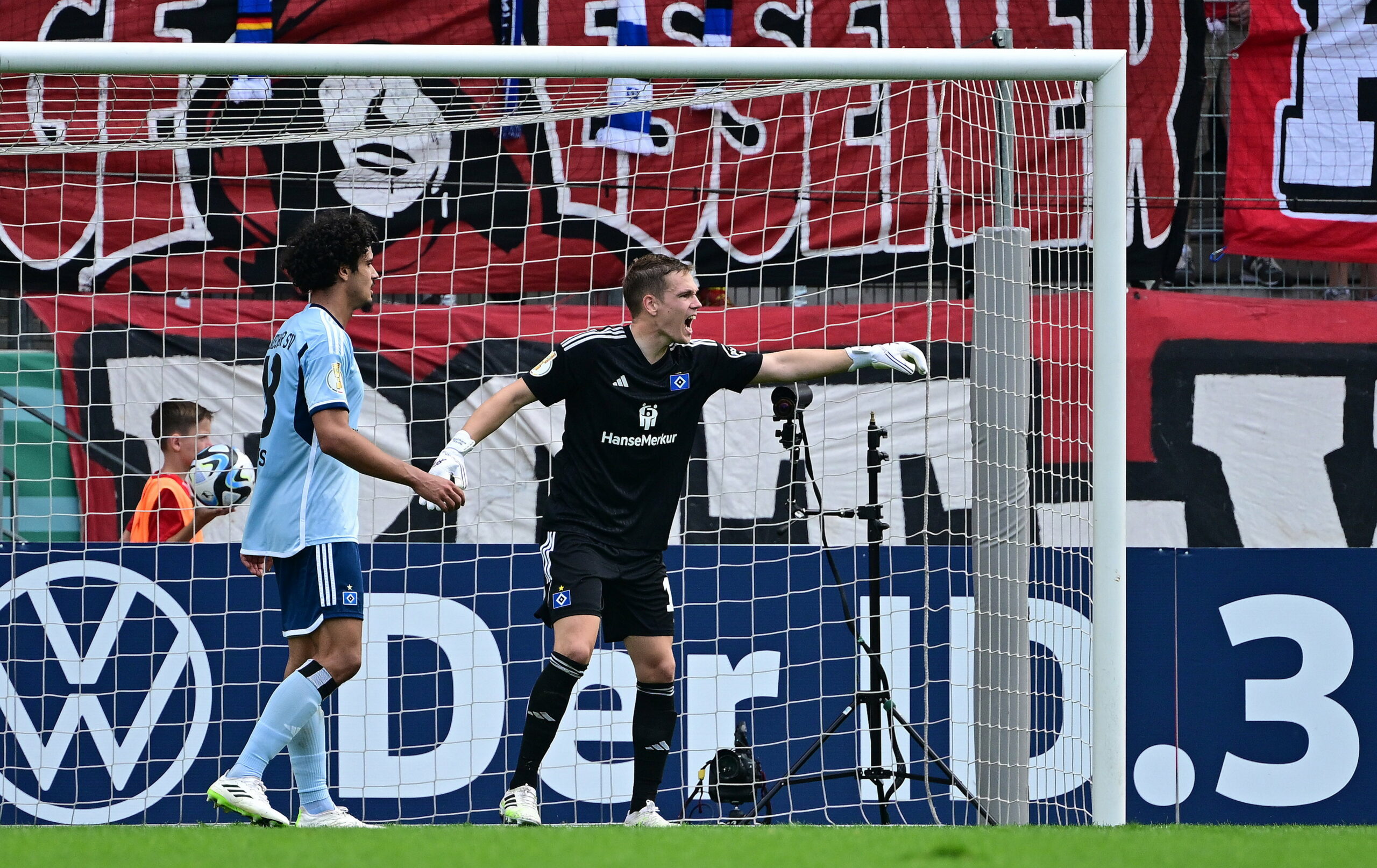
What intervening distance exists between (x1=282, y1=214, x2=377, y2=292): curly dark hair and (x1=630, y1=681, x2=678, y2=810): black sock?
1.65m

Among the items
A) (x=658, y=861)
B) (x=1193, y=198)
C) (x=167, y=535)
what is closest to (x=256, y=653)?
(x=167, y=535)

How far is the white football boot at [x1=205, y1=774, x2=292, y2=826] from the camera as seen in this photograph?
4.08 m

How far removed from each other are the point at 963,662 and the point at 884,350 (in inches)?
65.1

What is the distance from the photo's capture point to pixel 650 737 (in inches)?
183

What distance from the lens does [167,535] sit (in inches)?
252

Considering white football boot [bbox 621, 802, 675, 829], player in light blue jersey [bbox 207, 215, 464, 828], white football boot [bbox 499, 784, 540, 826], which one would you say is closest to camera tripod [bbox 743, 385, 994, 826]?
white football boot [bbox 621, 802, 675, 829]

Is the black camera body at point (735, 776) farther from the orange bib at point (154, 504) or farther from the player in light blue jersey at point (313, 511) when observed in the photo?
the orange bib at point (154, 504)

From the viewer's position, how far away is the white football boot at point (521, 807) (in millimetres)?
4328

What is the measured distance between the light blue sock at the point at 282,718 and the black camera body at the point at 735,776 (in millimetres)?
1797

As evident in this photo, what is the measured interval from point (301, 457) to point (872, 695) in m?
2.40

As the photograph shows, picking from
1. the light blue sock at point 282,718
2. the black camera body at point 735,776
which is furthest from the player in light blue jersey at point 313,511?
the black camera body at point 735,776

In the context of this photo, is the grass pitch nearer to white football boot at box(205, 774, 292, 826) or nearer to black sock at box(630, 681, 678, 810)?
white football boot at box(205, 774, 292, 826)

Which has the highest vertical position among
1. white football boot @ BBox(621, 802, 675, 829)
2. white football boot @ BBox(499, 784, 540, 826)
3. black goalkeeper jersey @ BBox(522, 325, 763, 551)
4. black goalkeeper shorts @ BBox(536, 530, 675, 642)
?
black goalkeeper jersey @ BBox(522, 325, 763, 551)

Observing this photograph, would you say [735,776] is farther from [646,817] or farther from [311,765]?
[311,765]
